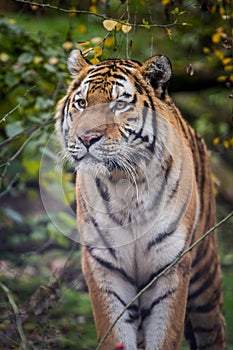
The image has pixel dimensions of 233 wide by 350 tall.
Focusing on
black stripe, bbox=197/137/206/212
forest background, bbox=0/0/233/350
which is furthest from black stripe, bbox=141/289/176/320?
black stripe, bbox=197/137/206/212

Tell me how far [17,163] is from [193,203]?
2.87 meters

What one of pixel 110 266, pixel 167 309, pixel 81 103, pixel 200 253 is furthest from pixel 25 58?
pixel 167 309

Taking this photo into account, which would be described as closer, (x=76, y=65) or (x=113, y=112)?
(x=113, y=112)

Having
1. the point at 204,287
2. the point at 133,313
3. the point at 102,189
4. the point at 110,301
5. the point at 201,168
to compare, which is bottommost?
the point at 204,287

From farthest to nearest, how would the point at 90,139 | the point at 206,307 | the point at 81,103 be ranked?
the point at 206,307 < the point at 81,103 < the point at 90,139

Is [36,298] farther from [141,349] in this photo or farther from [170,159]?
[170,159]

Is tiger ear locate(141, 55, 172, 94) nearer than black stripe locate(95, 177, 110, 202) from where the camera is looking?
Yes

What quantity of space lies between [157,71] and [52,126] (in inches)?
71.6

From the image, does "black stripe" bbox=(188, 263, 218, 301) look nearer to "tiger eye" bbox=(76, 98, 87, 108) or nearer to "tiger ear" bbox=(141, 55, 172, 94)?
"tiger ear" bbox=(141, 55, 172, 94)

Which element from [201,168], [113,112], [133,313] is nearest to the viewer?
[113,112]

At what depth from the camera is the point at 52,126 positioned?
18.8 ft

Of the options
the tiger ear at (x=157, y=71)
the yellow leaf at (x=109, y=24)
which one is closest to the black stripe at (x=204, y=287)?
the tiger ear at (x=157, y=71)

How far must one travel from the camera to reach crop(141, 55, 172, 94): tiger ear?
13.1 feet

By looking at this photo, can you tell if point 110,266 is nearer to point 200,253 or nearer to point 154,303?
point 154,303
